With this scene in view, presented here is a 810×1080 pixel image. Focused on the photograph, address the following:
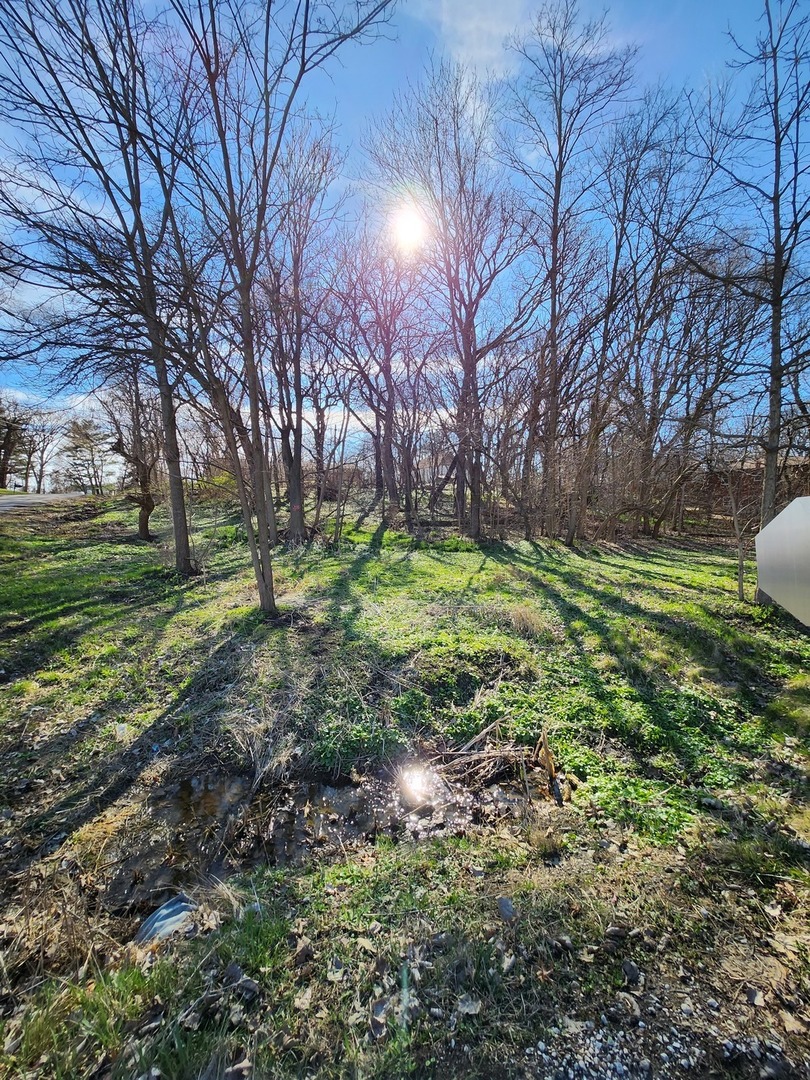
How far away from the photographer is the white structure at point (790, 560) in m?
0.73

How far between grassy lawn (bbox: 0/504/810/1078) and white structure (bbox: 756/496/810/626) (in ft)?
6.35

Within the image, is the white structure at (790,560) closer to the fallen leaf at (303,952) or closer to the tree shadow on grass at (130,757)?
the fallen leaf at (303,952)

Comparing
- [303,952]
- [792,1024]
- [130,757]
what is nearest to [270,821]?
[303,952]

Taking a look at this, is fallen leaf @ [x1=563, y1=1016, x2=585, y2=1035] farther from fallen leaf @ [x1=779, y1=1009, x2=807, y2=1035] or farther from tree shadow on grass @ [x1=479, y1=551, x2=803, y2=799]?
tree shadow on grass @ [x1=479, y1=551, x2=803, y2=799]

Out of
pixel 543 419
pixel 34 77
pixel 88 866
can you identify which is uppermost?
pixel 34 77

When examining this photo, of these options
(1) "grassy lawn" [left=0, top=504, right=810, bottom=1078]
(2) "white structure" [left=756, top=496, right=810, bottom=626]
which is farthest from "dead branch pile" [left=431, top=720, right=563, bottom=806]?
(2) "white structure" [left=756, top=496, right=810, bottom=626]

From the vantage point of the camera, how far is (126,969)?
200 cm

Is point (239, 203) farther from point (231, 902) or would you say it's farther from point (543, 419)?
point (543, 419)

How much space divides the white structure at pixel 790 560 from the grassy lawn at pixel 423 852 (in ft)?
6.35

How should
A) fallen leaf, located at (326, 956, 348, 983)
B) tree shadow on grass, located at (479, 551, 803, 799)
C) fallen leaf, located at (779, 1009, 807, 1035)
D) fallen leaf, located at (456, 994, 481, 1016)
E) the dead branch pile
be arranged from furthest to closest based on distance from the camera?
1. tree shadow on grass, located at (479, 551, 803, 799)
2. the dead branch pile
3. fallen leaf, located at (326, 956, 348, 983)
4. fallen leaf, located at (456, 994, 481, 1016)
5. fallen leaf, located at (779, 1009, 807, 1035)

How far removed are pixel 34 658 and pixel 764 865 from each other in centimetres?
703

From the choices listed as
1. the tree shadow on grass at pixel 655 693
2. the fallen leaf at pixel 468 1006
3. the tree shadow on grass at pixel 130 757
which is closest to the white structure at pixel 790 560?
the fallen leaf at pixel 468 1006

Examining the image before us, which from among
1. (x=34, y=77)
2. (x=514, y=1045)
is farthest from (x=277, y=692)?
(x=34, y=77)

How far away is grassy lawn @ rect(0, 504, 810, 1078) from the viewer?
1.73 m
